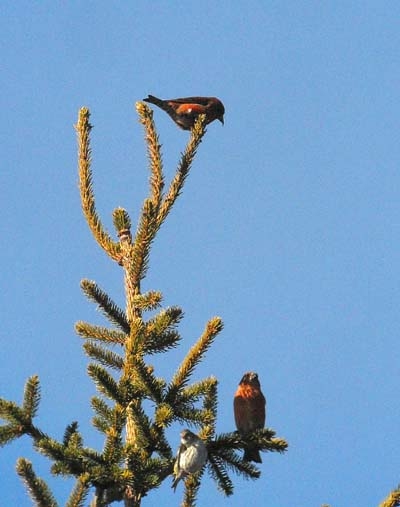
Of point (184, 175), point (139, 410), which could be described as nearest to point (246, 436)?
point (139, 410)

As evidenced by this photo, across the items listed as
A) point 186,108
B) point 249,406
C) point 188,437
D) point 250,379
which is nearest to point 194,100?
point 186,108

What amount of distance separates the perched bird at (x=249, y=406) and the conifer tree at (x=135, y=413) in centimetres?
100

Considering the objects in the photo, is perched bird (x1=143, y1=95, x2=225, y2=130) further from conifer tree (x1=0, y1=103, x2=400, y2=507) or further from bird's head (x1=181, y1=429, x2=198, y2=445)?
bird's head (x1=181, y1=429, x2=198, y2=445)

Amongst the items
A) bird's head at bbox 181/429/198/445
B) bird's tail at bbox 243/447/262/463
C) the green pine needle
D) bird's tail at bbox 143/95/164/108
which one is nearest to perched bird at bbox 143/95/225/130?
bird's tail at bbox 143/95/164/108

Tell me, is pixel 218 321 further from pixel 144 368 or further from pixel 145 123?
pixel 145 123

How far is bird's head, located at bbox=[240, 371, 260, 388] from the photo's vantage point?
19.3 feet

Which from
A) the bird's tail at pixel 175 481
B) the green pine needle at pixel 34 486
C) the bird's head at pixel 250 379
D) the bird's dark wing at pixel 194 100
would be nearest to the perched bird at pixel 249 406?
the bird's head at pixel 250 379

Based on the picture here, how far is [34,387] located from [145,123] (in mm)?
1984

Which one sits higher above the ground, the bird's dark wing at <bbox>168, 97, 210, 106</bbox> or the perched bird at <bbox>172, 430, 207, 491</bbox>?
the bird's dark wing at <bbox>168, 97, 210, 106</bbox>

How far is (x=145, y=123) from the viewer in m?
5.18

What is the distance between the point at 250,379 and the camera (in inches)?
234

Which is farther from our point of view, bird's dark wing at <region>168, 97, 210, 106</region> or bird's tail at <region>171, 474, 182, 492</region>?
bird's dark wing at <region>168, 97, 210, 106</region>

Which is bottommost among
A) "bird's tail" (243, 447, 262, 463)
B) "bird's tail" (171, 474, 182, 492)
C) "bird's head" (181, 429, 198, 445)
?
"bird's tail" (171, 474, 182, 492)

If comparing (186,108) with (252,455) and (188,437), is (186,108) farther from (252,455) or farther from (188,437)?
(188,437)
